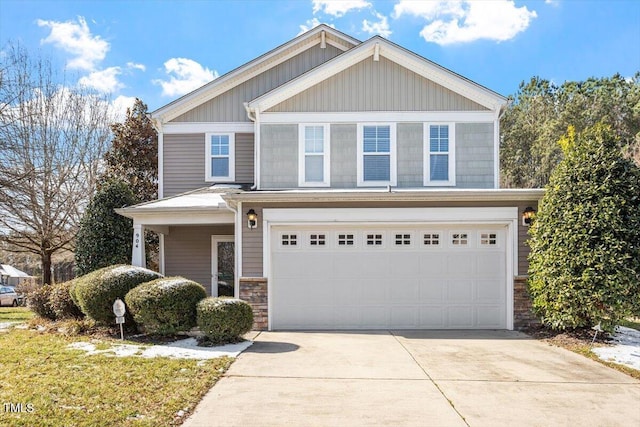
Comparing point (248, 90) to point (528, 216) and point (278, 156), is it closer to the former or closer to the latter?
point (278, 156)

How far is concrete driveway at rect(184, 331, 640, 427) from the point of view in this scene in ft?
16.7

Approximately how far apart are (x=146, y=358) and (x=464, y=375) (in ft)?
15.8

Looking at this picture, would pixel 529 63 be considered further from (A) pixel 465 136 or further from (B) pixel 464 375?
(B) pixel 464 375

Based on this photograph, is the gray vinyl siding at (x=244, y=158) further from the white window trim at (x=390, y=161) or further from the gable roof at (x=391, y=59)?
the white window trim at (x=390, y=161)

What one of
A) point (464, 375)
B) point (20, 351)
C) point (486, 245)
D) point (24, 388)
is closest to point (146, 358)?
point (24, 388)

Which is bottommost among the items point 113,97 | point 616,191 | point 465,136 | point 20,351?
point 20,351

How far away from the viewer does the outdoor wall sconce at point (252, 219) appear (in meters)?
10.6

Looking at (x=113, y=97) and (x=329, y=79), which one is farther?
(x=113, y=97)

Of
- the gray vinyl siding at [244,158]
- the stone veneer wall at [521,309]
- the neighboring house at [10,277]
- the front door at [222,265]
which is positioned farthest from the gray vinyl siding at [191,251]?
the neighboring house at [10,277]

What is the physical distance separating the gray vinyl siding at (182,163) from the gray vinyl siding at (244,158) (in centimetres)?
108

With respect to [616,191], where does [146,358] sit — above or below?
below

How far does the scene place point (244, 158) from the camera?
567 inches

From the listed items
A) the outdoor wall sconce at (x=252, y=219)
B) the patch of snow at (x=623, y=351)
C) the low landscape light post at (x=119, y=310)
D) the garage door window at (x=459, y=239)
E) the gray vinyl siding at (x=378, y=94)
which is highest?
the gray vinyl siding at (x=378, y=94)

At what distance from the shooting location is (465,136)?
11969 millimetres
